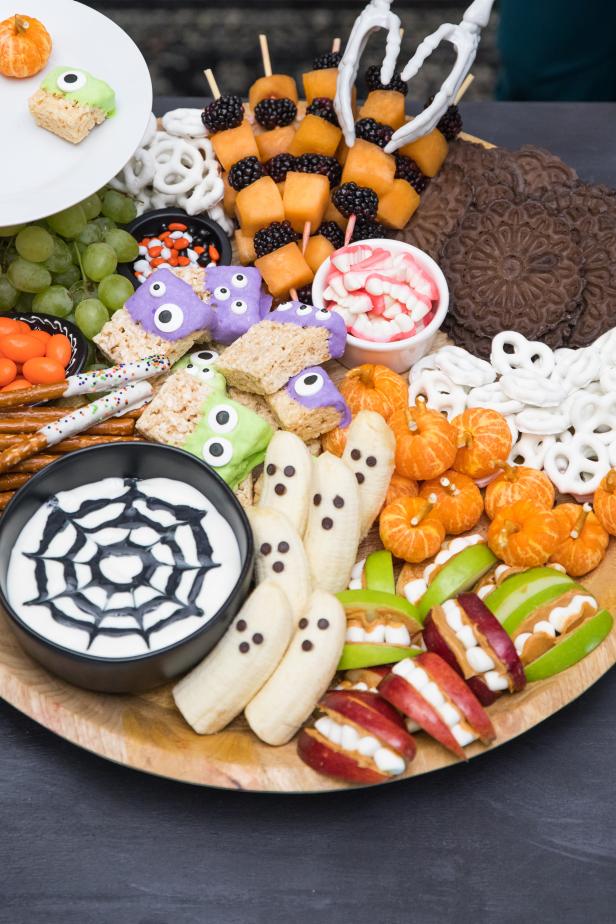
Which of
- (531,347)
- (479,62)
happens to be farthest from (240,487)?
(479,62)

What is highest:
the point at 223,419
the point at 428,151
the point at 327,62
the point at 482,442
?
the point at 327,62

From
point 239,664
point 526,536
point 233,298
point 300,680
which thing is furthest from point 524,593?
point 233,298

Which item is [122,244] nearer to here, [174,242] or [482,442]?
[174,242]

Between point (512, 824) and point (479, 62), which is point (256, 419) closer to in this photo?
point (512, 824)

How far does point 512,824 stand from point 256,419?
3.36 feet

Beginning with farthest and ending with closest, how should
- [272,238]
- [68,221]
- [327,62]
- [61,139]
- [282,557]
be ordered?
[327,62] → [272,238] → [68,221] → [61,139] → [282,557]

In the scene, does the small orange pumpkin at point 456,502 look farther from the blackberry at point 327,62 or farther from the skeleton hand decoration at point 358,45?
the blackberry at point 327,62

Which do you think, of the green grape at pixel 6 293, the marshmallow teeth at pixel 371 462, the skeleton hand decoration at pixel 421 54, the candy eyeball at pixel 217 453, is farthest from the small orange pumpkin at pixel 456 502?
the green grape at pixel 6 293

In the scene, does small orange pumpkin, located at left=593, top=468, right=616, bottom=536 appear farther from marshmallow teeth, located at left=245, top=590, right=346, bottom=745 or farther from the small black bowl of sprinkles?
the small black bowl of sprinkles

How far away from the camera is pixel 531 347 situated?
8.08 feet

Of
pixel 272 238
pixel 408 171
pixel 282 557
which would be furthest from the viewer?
pixel 408 171

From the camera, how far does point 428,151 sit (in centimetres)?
271

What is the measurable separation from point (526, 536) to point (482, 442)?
10.5 inches

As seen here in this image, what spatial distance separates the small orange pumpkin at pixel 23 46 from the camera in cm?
233
